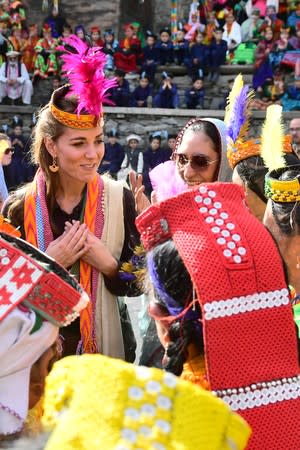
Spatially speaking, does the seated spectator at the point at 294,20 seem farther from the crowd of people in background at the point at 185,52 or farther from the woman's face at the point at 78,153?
the woman's face at the point at 78,153

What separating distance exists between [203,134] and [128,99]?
1592cm

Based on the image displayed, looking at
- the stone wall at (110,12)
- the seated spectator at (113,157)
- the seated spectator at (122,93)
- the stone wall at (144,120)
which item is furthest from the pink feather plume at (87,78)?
the stone wall at (110,12)

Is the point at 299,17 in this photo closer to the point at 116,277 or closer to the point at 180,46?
the point at 180,46

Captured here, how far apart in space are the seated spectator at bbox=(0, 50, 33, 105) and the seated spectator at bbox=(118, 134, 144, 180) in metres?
3.86

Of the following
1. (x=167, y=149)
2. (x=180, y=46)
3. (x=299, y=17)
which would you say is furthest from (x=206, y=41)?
(x=167, y=149)

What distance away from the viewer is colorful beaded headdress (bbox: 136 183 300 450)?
1.94m

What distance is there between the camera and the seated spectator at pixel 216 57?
19.3 meters

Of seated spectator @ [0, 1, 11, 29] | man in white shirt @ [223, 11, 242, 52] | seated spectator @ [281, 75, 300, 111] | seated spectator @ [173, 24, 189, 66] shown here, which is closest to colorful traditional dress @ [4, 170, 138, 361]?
seated spectator @ [281, 75, 300, 111]

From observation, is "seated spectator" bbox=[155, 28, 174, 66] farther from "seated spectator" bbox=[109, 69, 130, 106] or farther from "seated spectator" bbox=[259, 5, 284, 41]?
"seated spectator" bbox=[259, 5, 284, 41]

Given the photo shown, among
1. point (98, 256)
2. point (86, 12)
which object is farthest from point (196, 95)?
point (98, 256)

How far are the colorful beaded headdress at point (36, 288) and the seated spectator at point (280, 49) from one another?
17239mm

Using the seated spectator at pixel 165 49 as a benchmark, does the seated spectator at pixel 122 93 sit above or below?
below

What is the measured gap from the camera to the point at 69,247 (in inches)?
125

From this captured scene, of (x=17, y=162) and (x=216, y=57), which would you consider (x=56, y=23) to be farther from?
(x=17, y=162)
